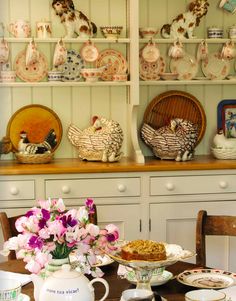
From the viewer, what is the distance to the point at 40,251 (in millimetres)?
1400

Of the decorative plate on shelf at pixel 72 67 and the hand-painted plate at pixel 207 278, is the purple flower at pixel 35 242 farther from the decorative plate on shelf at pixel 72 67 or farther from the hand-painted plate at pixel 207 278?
the decorative plate on shelf at pixel 72 67

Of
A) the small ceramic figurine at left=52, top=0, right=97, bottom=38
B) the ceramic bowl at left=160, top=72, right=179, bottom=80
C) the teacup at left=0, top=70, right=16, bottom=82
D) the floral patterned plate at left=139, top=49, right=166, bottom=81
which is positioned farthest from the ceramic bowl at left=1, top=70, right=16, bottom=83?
the ceramic bowl at left=160, top=72, right=179, bottom=80

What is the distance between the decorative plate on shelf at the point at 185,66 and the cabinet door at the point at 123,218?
0.94 metres

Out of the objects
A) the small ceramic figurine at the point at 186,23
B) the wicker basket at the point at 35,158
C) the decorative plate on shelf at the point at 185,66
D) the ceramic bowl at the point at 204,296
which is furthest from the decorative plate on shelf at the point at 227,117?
the ceramic bowl at the point at 204,296

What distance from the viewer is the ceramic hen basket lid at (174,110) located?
3.59 m

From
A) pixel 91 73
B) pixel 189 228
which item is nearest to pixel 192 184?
pixel 189 228

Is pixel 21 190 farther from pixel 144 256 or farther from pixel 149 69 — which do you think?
pixel 144 256

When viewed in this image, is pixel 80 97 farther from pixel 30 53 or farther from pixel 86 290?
pixel 86 290

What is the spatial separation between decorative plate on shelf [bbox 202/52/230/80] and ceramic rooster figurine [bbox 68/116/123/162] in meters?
0.70

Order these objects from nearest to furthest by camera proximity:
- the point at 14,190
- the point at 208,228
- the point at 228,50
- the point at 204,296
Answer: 1. the point at 204,296
2. the point at 208,228
3. the point at 14,190
4. the point at 228,50

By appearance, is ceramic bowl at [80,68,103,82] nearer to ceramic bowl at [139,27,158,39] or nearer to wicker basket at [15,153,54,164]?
ceramic bowl at [139,27,158,39]

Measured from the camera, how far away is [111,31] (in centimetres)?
340

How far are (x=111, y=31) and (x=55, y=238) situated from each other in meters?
2.21

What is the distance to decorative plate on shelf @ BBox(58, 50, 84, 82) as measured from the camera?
11.4 ft
